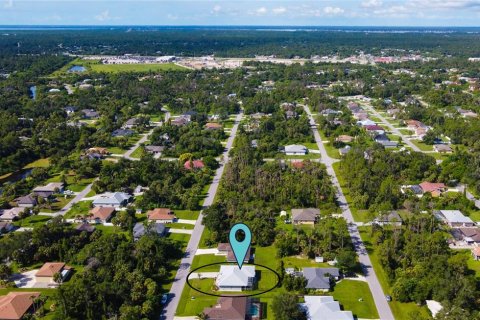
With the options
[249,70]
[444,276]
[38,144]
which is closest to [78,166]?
[38,144]

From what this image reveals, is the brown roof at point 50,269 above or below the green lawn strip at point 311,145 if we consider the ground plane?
below

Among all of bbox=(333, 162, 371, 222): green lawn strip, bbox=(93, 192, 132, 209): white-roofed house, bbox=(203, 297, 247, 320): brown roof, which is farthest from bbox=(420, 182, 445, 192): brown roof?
bbox=(93, 192, 132, 209): white-roofed house

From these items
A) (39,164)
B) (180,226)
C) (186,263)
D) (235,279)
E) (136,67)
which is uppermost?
(136,67)

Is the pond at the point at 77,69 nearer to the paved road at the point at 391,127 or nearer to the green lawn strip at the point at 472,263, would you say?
the paved road at the point at 391,127

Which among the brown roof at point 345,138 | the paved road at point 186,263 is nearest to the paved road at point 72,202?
the paved road at point 186,263

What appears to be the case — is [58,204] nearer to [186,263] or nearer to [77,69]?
[186,263]

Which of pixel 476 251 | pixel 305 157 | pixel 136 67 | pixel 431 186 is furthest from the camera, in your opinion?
pixel 136 67

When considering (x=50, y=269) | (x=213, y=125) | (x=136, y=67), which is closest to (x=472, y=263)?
(x=50, y=269)
